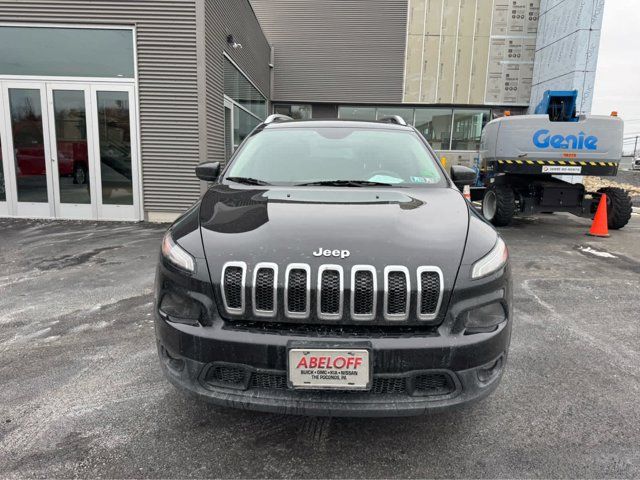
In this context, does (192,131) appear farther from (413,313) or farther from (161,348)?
(413,313)

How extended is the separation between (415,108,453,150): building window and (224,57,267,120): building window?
625 cm

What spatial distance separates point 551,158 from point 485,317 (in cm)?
727

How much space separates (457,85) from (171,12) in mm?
12038

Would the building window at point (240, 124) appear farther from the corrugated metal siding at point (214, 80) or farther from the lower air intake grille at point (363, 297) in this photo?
the lower air intake grille at point (363, 297)

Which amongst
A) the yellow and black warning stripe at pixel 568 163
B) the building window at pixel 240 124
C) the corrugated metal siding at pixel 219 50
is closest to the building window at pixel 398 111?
the building window at pixel 240 124

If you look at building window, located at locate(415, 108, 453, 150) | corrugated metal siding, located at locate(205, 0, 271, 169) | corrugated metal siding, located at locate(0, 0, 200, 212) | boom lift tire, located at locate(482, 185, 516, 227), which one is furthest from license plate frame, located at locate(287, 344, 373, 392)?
building window, located at locate(415, 108, 453, 150)

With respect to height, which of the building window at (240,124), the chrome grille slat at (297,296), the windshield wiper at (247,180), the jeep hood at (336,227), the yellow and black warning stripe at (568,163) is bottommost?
the chrome grille slat at (297,296)

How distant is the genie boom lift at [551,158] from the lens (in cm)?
806

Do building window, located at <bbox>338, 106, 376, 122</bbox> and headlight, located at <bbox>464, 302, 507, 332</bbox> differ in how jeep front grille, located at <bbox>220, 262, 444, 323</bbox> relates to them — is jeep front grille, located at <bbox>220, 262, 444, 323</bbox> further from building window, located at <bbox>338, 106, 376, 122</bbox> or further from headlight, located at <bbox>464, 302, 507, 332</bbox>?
building window, located at <bbox>338, 106, 376, 122</bbox>

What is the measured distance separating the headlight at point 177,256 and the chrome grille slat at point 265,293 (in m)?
0.34

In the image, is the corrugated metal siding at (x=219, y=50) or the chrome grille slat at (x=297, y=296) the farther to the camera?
the corrugated metal siding at (x=219, y=50)

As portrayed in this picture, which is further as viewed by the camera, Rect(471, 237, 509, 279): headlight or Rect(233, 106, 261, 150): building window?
Rect(233, 106, 261, 150): building window

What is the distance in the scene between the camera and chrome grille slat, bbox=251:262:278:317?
196 centimetres

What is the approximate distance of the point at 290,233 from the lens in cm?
217
